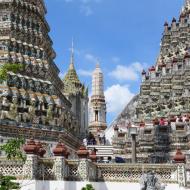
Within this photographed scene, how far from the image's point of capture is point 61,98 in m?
47.1

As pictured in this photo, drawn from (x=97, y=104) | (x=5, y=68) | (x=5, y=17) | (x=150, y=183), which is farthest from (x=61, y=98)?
(x=97, y=104)

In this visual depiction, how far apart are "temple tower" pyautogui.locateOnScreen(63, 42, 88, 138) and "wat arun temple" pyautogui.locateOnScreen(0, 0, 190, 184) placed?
73.2ft

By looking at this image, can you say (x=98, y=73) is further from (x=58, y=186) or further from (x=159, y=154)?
(x=58, y=186)

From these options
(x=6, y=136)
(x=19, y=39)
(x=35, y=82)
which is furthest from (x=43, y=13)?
(x=6, y=136)

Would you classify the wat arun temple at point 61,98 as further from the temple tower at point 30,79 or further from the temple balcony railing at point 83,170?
the temple balcony railing at point 83,170

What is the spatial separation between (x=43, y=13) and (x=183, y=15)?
1603 cm

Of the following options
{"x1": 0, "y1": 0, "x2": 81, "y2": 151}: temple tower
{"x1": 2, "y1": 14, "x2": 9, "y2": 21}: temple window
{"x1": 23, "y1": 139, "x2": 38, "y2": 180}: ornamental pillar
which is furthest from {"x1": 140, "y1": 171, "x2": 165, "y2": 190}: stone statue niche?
{"x1": 2, "y1": 14, "x2": 9, "y2": 21}: temple window

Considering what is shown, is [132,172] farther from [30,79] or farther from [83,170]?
[30,79]

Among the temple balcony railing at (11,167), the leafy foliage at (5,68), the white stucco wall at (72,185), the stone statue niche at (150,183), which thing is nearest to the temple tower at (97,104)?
the leafy foliage at (5,68)

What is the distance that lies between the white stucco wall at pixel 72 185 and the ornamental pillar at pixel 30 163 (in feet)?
0.99

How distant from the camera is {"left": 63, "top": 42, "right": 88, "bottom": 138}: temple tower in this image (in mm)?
76562

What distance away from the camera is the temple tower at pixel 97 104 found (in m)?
93.6

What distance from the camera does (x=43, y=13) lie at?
51125mm

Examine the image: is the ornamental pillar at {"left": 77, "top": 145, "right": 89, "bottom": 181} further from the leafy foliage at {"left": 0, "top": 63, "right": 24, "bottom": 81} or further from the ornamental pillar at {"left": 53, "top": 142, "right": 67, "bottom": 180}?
the leafy foliage at {"left": 0, "top": 63, "right": 24, "bottom": 81}
